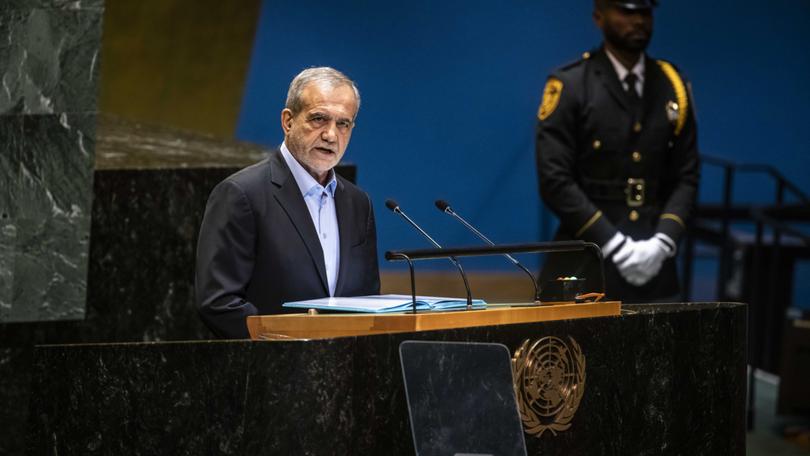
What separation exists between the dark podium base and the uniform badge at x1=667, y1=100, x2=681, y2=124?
1.95 meters

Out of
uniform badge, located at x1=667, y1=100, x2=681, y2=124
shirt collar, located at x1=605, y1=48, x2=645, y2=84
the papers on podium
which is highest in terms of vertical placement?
shirt collar, located at x1=605, y1=48, x2=645, y2=84

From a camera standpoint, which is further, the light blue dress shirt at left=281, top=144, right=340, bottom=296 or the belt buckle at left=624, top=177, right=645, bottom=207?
the belt buckle at left=624, top=177, right=645, bottom=207

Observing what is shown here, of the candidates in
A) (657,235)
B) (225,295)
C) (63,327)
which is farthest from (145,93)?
(225,295)

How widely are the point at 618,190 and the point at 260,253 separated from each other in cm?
183

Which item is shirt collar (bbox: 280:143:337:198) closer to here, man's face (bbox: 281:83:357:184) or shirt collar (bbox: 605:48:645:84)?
man's face (bbox: 281:83:357:184)

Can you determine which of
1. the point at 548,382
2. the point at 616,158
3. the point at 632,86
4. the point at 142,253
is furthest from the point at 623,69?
the point at 548,382

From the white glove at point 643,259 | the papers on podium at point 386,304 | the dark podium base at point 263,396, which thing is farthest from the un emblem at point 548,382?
the white glove at point 643,259

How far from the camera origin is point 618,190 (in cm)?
467

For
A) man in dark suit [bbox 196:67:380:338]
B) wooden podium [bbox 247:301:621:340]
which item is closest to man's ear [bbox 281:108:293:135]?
man in dark suit [bbox 196:67:380:338]

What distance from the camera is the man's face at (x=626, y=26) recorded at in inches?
183

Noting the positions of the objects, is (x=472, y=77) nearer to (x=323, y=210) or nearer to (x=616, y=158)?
(x=616, y=158)

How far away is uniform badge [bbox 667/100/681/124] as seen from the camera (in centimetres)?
477

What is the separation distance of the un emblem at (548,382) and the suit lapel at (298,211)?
64cm

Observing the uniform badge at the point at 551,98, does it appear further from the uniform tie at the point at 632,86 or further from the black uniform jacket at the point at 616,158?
the uniform tie at the point at 632,86
